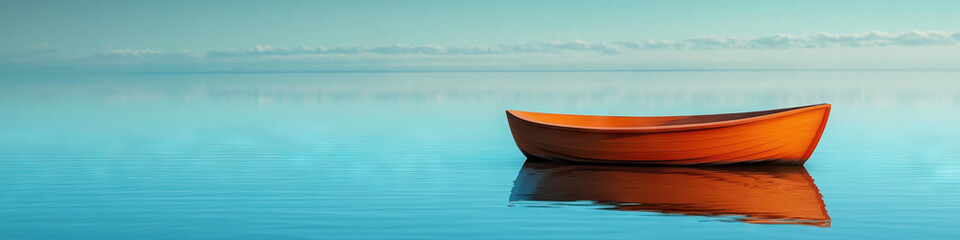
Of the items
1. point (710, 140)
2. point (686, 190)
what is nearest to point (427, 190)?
point (686, 190)

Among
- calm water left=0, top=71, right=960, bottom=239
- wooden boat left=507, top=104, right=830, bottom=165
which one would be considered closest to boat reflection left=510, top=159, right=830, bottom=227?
calm water left=0, top=71, right=960, bottom=239

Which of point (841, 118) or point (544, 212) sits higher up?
point (841, 118)

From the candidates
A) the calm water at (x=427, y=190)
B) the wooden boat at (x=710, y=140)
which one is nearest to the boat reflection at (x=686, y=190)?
the calm water at (x=427, y=190)

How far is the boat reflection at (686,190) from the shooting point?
11.3 m

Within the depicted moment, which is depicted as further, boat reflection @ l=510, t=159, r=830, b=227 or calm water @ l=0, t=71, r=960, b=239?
boat reflection @ l=510, t=159, r=830, b=227

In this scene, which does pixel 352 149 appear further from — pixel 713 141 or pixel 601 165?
pixel 713 141

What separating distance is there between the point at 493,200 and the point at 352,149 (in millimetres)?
7858

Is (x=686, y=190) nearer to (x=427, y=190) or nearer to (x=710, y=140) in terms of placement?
(x=710, y=140)

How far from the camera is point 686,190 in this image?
13.3m

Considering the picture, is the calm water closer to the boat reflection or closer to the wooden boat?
the boat reflection

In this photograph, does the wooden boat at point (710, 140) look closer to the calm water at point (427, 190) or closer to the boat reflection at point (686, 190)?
the boat reflection at point (686, 190)

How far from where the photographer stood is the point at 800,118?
1564 cm

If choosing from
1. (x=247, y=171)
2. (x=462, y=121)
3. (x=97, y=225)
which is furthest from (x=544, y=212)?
(x=462, y=121)

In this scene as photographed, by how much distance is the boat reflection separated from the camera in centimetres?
1133
